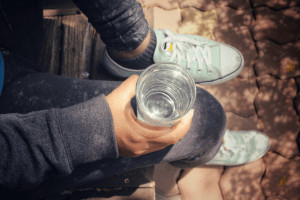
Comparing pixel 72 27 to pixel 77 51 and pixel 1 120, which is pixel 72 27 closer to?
pixel 77 51

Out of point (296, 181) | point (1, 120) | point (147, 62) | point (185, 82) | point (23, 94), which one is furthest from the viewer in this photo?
point (296, 181)

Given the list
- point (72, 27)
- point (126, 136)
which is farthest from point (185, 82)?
point (72, 27)

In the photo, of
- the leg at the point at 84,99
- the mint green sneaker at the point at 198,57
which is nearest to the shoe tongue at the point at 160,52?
the mint green sneaker at the point at 198,57

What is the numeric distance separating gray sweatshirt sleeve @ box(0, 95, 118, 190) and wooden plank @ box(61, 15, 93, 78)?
2.55 feet

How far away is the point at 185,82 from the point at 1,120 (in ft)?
2.35

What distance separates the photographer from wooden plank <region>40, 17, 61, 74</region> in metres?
1.44

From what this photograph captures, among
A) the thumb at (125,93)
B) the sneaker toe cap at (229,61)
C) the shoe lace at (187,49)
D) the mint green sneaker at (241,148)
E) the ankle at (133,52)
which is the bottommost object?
the mint green sneaker at (241,148)

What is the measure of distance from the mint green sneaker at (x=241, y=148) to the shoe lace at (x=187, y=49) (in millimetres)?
639

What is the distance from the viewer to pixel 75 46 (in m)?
1.49

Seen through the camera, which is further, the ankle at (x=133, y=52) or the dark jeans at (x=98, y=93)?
the ankle at (x=133, y=52)

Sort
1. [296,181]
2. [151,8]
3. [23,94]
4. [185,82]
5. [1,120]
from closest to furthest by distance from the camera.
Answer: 1. [1,120]
2. [185,82]
3. [23,94]
4. [296,181]
5. [151,8]

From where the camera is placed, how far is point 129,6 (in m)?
1.09

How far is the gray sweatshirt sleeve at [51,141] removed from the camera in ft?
2.27

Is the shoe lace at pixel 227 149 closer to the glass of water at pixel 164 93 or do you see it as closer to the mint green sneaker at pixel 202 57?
the mint green sneaker at pixel 202 57
